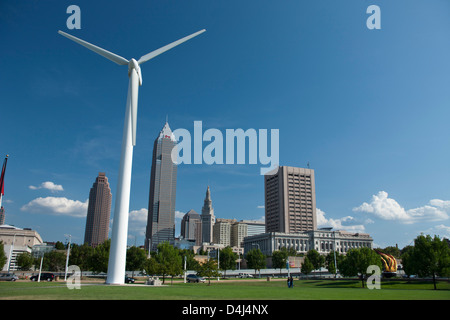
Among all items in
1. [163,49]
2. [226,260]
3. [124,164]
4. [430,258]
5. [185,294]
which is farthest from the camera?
[226,260]

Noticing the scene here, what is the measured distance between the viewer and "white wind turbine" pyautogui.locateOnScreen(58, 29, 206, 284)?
40.2 meters

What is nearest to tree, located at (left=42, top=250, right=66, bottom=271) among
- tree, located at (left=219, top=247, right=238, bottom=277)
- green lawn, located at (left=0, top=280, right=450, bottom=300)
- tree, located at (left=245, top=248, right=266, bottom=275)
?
tree, located at (left=219, top=247, right=238, bottom=277)

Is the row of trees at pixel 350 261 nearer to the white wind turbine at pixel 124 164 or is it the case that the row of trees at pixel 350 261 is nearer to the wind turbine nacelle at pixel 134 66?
the white wind turbine at pixel 124 164

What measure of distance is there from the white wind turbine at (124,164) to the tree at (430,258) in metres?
51.2

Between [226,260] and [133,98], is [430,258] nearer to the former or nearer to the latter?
[133,98]

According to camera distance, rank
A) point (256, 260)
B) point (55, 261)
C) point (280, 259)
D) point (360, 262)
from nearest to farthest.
Result: point (360, 262)
point (55, 261)
point (256, 260)
point (280, 259)

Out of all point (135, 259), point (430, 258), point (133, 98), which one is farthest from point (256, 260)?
point (133, 98)

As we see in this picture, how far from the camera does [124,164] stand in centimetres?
4222

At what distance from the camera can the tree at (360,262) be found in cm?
7019

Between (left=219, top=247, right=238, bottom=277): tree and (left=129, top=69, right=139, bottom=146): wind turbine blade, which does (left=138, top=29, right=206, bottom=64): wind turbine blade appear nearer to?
(left=129, top=69, right=139, bottom=146): wind turbine blade

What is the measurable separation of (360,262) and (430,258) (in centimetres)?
1412
